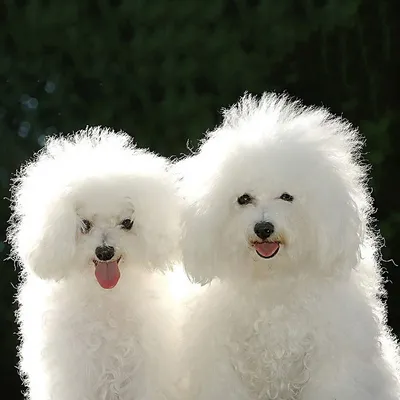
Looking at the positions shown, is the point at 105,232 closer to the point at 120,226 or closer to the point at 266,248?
the point at 120,226

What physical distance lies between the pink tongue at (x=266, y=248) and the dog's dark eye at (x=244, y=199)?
5.7 inches

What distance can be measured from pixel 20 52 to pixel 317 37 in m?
1.32

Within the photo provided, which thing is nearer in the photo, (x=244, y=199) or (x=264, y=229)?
(x=264, y=229)

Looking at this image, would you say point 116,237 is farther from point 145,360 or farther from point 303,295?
point 303,295

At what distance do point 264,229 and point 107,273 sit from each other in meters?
0.49

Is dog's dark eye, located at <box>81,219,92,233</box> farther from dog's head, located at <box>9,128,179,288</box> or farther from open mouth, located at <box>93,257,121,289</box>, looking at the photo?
open mouth, located at <box>93,257,121,289</box>

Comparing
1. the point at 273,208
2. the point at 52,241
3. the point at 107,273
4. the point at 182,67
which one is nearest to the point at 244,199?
the point at 273,208

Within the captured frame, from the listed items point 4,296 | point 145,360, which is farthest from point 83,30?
point 145,360

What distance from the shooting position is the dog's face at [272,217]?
241cm

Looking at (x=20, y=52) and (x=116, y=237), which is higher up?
(x=20, y=52)

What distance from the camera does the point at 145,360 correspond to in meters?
2.50

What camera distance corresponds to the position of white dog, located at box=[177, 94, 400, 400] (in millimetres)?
2424

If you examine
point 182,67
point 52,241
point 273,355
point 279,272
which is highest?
point 182,67

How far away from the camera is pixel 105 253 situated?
244 centimetres
